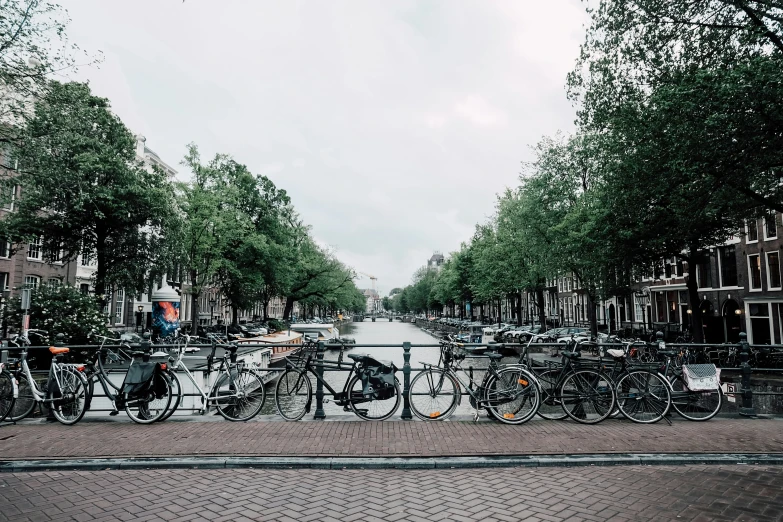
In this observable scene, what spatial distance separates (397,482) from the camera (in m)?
5.59

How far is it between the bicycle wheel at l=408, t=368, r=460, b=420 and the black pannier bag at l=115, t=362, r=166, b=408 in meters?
4.32

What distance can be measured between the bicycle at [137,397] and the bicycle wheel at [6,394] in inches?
44.4

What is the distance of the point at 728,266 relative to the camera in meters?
34.2

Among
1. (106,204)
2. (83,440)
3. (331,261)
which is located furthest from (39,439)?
(331,261)

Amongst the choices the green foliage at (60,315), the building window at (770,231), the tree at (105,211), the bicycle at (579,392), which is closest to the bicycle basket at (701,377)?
the bicycle at (579,392)

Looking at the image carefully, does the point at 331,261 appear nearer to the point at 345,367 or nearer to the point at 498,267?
the point at 498,267

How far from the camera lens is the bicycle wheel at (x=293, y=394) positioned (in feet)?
27.6

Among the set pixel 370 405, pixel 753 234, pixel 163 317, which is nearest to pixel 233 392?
pixel 370 405

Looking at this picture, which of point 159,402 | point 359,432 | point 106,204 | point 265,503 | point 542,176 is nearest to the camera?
point 265,503

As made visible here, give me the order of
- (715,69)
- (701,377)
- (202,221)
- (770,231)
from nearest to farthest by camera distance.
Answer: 1. (701,377)
2. (715,69)
3. (770,231)
4. (202,221)

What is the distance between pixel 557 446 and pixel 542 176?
2882 centimetres

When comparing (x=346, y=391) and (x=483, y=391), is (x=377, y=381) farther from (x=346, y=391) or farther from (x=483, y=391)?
(x=483, y=391)

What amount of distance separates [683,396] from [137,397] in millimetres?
9397

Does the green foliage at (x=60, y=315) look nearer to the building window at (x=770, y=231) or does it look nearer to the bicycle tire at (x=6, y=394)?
the bicycle tire at (x=6, y=394)
